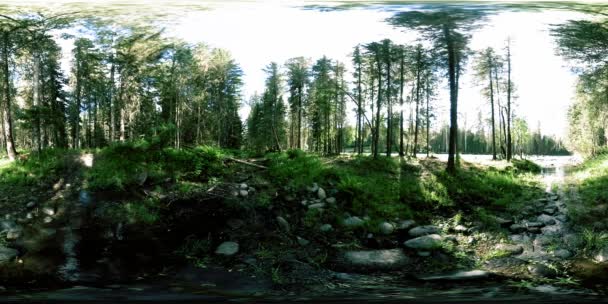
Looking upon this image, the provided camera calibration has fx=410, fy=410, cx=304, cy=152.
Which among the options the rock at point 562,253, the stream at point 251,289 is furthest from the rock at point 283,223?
the rock at point 562,253

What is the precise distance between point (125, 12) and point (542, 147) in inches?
81.4

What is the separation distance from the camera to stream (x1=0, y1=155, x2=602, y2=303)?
161cm

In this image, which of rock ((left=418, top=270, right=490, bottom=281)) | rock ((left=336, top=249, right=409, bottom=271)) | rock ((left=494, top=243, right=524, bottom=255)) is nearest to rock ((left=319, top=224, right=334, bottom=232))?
rock ((left=336, top=249, right=409, bottom=271))

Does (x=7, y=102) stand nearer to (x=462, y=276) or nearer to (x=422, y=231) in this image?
(x=422, y=231)

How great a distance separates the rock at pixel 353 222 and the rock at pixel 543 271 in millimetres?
727

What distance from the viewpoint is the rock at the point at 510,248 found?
1752 millimetres

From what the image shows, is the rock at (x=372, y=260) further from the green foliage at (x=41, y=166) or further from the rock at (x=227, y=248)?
the green foliage at (x=41, y=166)

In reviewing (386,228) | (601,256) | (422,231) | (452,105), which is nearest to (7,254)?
(386,228)

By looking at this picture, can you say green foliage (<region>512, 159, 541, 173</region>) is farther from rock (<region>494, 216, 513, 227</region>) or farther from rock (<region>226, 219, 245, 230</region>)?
rock (<region>226, 219, 245, 230</region>)

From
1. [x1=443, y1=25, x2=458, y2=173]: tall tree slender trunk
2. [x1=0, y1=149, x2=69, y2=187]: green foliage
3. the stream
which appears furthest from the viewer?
[x1=443, y1=25, x2=458, y2=173]: tall tree slender trunk

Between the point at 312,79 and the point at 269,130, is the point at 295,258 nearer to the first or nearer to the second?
the point at 269,130

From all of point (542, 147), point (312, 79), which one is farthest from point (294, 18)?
point (542, 147)

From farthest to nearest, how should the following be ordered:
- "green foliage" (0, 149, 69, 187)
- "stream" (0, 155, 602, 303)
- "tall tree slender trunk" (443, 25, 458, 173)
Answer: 1. "tall tree slender trunk" (443, 25, 458, 173)
2. "green foliage" (0, 149, 69, 187)
3. "stream" (0, 155, 602, 303)

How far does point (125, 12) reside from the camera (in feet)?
6.58
